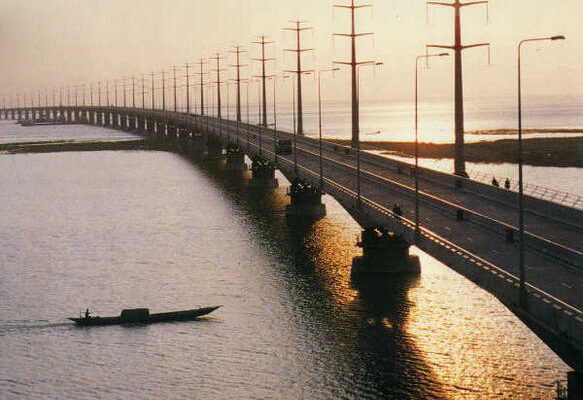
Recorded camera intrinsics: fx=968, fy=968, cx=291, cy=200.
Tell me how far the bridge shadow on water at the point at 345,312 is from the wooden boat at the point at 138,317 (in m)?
6.40

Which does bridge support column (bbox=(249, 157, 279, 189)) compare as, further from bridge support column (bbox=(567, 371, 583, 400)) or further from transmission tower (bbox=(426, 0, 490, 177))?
bridge support column (bbox=(567, 371, 583, 400))

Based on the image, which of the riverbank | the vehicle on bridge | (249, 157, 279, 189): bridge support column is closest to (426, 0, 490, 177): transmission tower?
the vehicle on bridge

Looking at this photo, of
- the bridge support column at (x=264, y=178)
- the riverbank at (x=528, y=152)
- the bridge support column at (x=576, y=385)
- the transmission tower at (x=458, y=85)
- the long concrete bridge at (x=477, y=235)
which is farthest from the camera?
the riverbank at (x=528, y=152)

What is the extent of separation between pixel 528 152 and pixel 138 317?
125139 mm

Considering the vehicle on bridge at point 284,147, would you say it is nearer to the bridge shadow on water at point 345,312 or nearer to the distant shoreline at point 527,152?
the distant shoreline at point 527,152

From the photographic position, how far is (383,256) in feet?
229

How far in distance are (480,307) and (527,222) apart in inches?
240

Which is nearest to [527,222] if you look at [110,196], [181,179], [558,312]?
[558,312]

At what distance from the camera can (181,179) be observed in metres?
152

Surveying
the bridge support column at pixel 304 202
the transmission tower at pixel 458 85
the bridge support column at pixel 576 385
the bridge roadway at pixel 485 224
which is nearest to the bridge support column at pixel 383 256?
the bridge roadway at pixel 485 224

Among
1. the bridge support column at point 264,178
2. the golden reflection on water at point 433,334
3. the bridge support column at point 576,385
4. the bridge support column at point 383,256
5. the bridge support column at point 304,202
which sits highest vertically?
the bridge support column at point 264,178

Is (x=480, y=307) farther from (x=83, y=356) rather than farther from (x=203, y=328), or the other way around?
(x=83, y=356)

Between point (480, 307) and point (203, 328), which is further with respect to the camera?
point (480, 307)

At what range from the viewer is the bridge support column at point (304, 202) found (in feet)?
341
